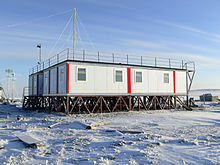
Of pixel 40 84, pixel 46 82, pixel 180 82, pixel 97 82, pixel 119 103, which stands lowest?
pixel 119 103

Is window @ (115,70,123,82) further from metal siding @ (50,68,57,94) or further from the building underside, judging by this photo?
metal siding @ (50,68,57,94)

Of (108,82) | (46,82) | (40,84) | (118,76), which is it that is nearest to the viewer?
(108,82)

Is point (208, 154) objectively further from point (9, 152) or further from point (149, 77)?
point (149, 77)

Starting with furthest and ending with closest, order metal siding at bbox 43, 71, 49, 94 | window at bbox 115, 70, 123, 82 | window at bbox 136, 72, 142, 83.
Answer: metal siding at bbox 43, 71, 49, 94, window at bbox 136, 72, 142, 83, window at bbox 115, 70, 123, 82

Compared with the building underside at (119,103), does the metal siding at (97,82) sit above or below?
above

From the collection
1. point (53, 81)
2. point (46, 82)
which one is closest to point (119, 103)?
point (53, 81)

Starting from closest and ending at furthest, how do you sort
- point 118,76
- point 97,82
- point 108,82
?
point 97,82 < point 108,82 < point 118,76

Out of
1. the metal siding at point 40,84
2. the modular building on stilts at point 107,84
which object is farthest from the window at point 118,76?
the metal siding at point 40,84

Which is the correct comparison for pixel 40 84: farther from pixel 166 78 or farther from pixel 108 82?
pixel 166 78

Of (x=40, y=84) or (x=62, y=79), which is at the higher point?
(x=62, y=79)

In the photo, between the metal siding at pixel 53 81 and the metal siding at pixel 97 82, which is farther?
the metal siding at pixel 53 81

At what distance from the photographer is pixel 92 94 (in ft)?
64.2

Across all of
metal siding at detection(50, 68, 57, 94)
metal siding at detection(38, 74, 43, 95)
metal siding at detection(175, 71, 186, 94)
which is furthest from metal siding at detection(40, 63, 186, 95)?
metal siding at detection(38, 74, 43, 95)

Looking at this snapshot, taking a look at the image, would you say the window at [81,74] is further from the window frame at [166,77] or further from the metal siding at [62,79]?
the window frame at [166,77]
